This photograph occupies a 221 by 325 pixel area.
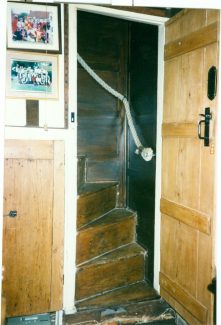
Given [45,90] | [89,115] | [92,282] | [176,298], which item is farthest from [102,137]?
[176,298]

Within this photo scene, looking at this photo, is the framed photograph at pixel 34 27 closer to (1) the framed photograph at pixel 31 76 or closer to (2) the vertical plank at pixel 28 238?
(1) the framed photograph at pixel 31 76

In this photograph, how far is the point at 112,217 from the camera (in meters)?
3.61

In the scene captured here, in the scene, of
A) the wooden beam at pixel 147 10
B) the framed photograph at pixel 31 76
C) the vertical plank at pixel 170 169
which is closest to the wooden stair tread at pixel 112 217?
the vertical plank at pixel 170 169

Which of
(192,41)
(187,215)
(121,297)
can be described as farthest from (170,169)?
(121,297)

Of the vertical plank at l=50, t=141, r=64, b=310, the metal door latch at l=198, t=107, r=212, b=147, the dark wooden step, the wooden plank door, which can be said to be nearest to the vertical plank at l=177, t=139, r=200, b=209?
the wooden plank door

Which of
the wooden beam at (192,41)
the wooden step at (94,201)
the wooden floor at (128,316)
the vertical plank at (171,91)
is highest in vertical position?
the wooden beam at (192,41)

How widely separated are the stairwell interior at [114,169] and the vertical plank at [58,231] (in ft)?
0.66

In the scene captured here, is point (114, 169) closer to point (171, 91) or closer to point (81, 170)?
point (81, 170)

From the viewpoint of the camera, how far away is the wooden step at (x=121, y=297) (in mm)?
3025

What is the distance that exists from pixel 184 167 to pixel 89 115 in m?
1.71

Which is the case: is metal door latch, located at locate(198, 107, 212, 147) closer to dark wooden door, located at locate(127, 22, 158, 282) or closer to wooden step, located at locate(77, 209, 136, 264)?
dark wooden door, located at locate(127, 22, 158, 282)

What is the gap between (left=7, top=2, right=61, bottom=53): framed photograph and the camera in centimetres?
272

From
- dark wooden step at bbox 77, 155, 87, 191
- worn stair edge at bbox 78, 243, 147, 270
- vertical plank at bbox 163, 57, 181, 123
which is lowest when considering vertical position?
worn stair edge at bbox 78, 243, 147, 270

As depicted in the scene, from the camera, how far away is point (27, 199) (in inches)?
112
